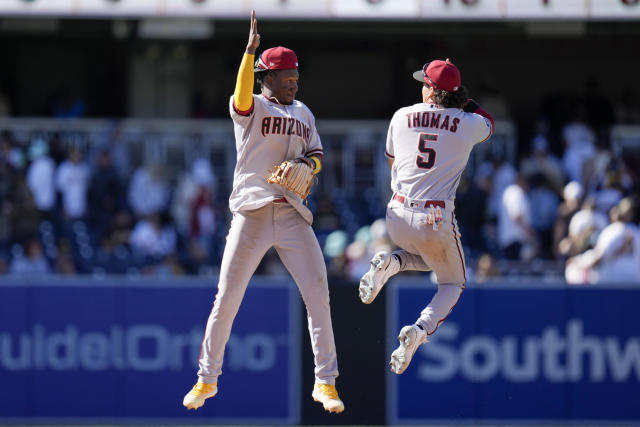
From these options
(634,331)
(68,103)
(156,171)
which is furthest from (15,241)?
(634,331)

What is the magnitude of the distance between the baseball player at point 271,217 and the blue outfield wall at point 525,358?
12.5ft

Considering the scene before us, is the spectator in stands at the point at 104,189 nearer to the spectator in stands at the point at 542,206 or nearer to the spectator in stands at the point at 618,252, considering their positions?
the spectator in stands at the point at 542,206

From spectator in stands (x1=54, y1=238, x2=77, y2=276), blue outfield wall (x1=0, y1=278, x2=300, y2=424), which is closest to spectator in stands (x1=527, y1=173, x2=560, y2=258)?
blue outfield wall (x1=0, y1=278, x2=300, y2=424)

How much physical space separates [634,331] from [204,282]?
14.0 ft

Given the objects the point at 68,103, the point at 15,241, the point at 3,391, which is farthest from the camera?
the point at 68,103

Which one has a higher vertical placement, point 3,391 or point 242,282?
point 242,282

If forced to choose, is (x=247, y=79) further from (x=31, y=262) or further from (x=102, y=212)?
(x=102, y=212)

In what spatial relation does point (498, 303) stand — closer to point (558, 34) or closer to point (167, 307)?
point (167, 307)

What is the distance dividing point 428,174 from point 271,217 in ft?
3.54

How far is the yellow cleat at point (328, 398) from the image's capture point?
8031mm

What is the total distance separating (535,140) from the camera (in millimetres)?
16078

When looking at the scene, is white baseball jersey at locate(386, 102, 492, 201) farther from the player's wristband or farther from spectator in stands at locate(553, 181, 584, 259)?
spectator in stands at locate(553, 181, 584, 259)

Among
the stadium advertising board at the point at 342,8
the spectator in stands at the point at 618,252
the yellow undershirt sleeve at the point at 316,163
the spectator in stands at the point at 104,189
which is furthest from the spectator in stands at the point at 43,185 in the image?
the yellow undershirt sleeve at the point at 316,163

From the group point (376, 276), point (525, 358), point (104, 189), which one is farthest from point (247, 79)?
point (104, 189)
